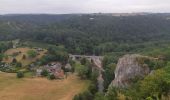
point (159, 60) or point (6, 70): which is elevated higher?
point (159, 60)

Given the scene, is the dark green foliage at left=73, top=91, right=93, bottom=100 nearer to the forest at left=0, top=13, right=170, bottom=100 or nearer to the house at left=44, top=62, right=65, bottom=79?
the forest at left=0, top=13, right=170, bottom=100

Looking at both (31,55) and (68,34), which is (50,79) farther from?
(68,34)

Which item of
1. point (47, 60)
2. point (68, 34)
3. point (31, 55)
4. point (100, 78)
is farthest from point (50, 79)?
point (68, 34)

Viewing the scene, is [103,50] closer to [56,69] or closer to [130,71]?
[56,69]

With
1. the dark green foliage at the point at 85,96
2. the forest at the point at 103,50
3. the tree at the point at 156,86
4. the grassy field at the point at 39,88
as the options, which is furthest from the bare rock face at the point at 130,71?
the grassy field at the point at 39,88

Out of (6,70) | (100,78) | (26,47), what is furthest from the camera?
(26,47)

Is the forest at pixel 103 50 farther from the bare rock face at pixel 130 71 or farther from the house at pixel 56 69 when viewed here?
the house at pixel 56 69

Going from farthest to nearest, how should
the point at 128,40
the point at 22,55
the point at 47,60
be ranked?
the point at 128,40 → the point at 22,55 → the point at 47,60
